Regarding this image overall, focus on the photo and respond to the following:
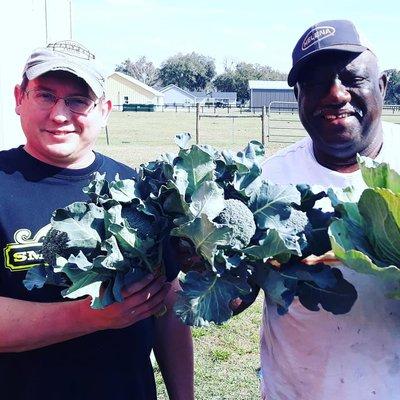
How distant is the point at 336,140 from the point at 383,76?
14.8 inches

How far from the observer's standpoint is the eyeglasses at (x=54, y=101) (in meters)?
2.24

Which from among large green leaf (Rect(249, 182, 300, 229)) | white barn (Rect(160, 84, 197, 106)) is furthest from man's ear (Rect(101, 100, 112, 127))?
white barn (Rect(160, 84, 197, 106))

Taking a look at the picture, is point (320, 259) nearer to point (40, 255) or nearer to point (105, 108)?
point (40, 255)

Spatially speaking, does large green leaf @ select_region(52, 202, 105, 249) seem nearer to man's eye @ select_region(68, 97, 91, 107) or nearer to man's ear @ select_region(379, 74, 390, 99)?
man's eye @ select_region(68, 97, 91, 107)

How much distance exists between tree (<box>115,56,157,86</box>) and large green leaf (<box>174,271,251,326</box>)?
119713mm

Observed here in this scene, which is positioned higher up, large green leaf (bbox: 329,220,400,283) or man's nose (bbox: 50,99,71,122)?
man's nose (bbox: 50,99,71,122)

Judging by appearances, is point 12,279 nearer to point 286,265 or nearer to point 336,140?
point 286,265

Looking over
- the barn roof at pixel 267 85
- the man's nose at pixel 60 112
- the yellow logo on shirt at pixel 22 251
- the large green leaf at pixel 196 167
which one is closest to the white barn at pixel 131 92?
the barn roof at pixel 267 85

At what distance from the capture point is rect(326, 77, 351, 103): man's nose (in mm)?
2254

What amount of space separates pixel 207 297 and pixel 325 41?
1166 millimetres

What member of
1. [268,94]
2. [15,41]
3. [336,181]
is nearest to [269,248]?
[336,181]

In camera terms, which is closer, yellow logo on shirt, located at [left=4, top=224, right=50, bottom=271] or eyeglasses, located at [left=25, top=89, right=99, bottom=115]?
yellow logo on shirt, located at [left=4, top=224, right=50, bottom=271]

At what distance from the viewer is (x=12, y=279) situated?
215 cm

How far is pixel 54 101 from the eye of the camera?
226 centimetres
